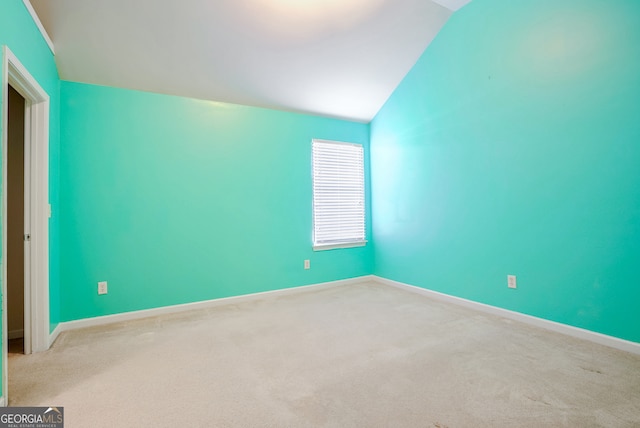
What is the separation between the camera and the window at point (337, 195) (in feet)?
13.2

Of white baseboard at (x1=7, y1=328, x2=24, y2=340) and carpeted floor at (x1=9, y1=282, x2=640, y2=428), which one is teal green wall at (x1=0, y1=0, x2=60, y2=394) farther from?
carpeted floor at (x1=9, y1=282, x2=640, y2=428)

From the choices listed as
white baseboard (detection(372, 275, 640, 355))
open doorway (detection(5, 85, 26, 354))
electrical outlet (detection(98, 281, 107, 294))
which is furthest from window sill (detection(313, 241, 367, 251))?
open doorway (detection(5, 85, 26, 354))

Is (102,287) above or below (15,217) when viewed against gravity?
below

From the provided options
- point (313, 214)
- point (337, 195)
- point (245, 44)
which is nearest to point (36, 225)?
point (245, 44)

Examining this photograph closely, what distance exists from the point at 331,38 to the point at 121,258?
309cm

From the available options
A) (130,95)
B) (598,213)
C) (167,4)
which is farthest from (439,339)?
(130,95)

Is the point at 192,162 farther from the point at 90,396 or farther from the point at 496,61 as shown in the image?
the point at 496,61

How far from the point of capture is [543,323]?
2.54m

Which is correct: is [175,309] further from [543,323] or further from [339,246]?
[543,323]

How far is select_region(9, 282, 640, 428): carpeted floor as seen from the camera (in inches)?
57.8

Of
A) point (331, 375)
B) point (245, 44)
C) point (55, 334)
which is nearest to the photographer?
point (331, 375)
